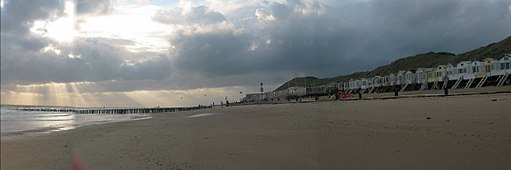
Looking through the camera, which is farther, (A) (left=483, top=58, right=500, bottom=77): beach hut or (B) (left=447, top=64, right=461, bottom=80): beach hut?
(B) (left=447, top=64, right=461, bottom=80): beach hut

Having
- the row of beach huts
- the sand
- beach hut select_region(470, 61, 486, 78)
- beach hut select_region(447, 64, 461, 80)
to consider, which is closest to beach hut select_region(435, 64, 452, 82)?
the row of beach huts

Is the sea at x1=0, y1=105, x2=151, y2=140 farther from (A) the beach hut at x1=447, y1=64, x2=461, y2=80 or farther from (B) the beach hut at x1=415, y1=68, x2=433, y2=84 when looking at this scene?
(B) the beach hut at x1=415, y1=68, x2=433, y2=84

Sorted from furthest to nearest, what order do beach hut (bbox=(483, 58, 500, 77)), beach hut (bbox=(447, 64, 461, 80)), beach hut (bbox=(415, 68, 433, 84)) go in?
beach hut (bbox=(415, 68, 433, 84)) → beach hut (bbox=(447, 64, 461, 80)) → beach hut (bbox=(483, 58, 500, 77))

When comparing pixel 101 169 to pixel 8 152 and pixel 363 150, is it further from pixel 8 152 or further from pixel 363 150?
pixel 363 150

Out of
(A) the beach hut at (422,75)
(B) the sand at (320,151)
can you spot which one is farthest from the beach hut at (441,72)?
(B) the sand at (320,151)

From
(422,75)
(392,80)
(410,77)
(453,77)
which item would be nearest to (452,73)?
(453,77)

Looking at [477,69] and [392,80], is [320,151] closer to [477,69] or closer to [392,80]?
[477,69]

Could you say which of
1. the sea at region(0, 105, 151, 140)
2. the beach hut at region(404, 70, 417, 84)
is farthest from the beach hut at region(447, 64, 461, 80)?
the sea at region(0, 105, 151, 140)

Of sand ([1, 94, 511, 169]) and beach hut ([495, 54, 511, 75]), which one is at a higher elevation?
beach hut ([495, 54, 511, 75])

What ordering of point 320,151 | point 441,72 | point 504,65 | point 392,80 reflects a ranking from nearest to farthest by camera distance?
1. point 320,151
2. point 504,65
3. point 441,72
4. point 392,80

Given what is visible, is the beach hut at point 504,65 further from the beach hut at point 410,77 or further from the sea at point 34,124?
the sea at point 34,124

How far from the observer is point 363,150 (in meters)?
7.61

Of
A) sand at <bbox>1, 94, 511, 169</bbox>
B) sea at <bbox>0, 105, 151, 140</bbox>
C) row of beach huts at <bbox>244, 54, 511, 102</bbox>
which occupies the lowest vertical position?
sea at <bbox>0, 105, 151, 140</bbox>

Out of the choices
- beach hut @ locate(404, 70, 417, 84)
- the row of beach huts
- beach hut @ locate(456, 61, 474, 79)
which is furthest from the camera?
beach hut @ locate(404, 70, 417, 84)
